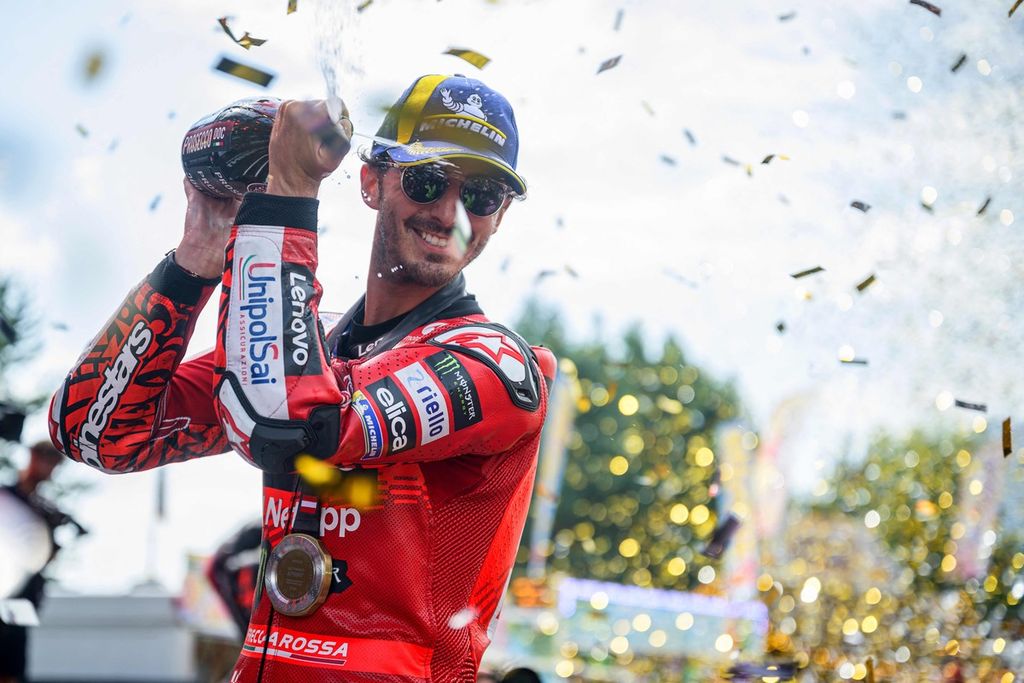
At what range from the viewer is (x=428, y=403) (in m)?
2.24

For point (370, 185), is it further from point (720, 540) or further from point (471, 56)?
point (720, 540)

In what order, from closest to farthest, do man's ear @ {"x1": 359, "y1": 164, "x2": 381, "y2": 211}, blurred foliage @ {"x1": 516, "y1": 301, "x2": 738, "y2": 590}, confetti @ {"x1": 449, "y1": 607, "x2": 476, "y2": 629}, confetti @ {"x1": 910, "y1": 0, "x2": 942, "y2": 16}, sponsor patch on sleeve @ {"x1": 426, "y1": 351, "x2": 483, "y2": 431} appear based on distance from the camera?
sponsor patch on sleeve @ {"x1": 426, "y1": 351, "x2": 483, "y2": 431}, confetti @ {"x1": 449, "y1": 607, "x2": 476, "y2": 629}, man's ear @ {"x1": 359, "y1": 164, "x2": 381, "y2": 211}, confetti @ {"x1": 910, "y1": 0, "x2": 942, "y2": 16}, blurred foliage @ {"x1": 516, "y1": 301, "x2": 738, "y2": 590}

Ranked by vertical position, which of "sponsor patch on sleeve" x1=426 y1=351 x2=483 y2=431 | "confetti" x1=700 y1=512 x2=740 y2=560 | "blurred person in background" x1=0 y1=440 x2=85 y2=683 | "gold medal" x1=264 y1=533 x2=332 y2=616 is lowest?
"confetti" x1=700 y1=512 x2=740 y2=560

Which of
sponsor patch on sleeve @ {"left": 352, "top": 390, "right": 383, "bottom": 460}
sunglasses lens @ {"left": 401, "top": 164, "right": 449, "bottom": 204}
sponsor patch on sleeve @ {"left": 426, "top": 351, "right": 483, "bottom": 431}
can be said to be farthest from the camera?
sunglasses lens @ {"left": 401, "top": 164, "right": 449, "bottom": 204}

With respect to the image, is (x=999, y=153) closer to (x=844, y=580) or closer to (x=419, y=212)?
(x=419, y=212)

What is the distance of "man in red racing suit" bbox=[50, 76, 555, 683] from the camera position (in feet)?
6.93

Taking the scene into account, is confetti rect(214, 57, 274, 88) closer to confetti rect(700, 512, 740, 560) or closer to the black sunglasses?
the black sunglasses

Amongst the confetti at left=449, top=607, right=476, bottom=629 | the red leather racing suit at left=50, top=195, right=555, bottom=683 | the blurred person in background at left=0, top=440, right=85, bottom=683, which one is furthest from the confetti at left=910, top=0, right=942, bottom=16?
the blurred person in background at left=0, top=440, right=85, bottom=683

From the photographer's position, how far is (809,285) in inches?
326

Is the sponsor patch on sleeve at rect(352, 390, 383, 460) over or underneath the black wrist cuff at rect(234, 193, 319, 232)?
underneath

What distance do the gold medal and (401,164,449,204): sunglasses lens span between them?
0.77 metres

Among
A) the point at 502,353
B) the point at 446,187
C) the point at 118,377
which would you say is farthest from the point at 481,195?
the point at 118,377

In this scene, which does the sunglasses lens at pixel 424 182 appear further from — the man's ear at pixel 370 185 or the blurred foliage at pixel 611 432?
the blurred foliage at pixel 611 432

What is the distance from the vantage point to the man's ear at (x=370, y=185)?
105 inches
